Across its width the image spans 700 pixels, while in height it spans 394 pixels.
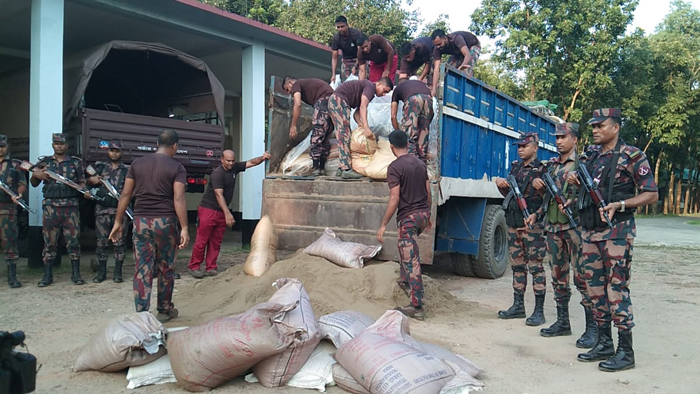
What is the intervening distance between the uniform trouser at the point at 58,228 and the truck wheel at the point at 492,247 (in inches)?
184

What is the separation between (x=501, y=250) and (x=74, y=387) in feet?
17.6

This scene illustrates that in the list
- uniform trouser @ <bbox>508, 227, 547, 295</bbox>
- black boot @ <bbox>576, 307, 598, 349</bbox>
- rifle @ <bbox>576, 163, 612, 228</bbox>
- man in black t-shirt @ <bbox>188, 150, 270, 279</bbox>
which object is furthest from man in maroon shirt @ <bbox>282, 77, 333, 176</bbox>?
black boot @ <bbox>576, 307, 598, 349</bbox>

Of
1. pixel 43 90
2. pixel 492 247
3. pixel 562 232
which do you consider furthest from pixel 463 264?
pixel 43 90

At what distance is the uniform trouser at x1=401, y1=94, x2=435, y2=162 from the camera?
515cm

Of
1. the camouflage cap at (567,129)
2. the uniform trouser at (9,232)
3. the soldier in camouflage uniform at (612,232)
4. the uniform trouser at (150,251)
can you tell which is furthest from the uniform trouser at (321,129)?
the uniform trouser at (9,232)

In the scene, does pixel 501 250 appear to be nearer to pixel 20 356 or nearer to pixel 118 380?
pixel 118 380

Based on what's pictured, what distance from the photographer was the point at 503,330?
417cm

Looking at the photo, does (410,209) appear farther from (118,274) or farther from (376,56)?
(118,274)

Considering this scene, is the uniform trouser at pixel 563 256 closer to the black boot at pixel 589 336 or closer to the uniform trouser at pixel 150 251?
the black boot at pixel 589 336

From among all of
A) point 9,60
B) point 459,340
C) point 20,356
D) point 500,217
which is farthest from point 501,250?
point 9,60

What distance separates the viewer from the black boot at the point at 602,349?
A: 3357 millimetres

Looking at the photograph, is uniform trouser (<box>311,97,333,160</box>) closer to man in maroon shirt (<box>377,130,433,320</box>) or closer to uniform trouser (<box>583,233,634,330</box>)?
man in maroon shirt (<box>377,130,433,320</box>)

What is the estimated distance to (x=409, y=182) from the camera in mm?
4273

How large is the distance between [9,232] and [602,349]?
18.8 ft
